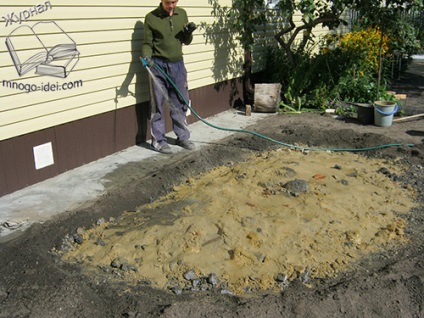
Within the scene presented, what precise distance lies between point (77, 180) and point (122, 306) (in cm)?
248

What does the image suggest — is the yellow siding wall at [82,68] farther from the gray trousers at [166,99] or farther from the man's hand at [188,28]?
the man's hand at [188,28]

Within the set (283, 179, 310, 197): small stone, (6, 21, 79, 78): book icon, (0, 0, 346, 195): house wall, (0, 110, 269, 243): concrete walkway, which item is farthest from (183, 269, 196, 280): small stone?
(6, 21, 79, 78): book icon

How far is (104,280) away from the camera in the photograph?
3555mm

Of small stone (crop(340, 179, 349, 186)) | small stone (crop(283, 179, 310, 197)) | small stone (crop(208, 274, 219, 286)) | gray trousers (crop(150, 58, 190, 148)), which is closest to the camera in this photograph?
small stone (crop(208, 274, 219, 286))

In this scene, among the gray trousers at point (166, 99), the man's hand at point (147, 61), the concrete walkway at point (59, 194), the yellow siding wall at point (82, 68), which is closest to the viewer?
the concrete walkway at point (59, 194)

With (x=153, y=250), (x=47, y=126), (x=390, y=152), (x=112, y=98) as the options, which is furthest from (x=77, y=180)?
(x=390, y=152)

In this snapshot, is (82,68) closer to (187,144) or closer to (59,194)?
(59,194)

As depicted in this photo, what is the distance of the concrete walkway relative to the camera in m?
4.37

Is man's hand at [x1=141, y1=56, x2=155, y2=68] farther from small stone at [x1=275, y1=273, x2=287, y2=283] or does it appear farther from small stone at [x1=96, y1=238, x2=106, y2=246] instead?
small stone at [x1=275, y1=273, x2=287, y2=283]

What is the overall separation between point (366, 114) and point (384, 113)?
1.27 feet

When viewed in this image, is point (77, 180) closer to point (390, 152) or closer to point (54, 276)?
point (54, 276)

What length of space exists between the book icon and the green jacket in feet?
3.31

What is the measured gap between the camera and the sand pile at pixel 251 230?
12.1 ft

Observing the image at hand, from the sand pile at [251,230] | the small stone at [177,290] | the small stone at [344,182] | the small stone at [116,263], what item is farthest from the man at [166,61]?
the small stone at [177,290]
